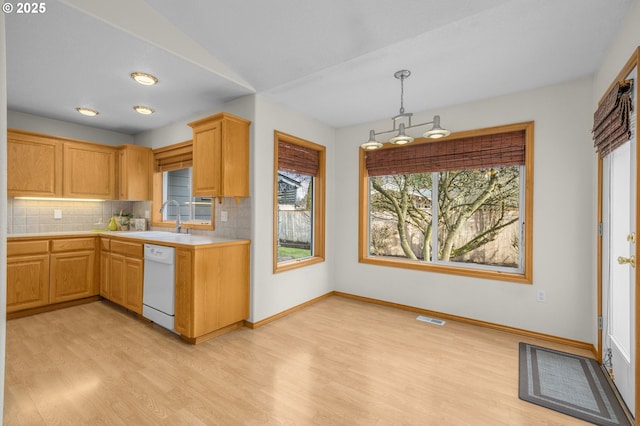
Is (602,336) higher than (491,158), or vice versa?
(491,158)

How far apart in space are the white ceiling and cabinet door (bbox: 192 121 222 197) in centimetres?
40

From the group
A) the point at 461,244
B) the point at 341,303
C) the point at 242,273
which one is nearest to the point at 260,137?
the point at 242,273

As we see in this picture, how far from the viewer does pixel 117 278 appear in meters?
3.52

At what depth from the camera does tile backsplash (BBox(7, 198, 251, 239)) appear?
331 cm

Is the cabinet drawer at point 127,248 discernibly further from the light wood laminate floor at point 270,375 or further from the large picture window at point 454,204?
the large picture window at point 454,204

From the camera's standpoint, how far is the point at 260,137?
3189mm

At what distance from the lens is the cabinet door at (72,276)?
3562 millimetres

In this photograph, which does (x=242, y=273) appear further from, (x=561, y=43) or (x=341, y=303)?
(x=561, y=43)

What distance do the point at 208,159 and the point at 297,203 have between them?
4.35 ft

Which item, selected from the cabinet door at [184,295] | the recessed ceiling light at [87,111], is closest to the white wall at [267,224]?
the cabinet door at [184,295]

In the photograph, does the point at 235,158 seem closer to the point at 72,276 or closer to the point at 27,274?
the point at 72,276

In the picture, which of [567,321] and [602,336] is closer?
→ [602,336]

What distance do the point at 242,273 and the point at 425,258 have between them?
2205mm

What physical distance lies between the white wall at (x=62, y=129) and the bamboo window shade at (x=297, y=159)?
2824mm
